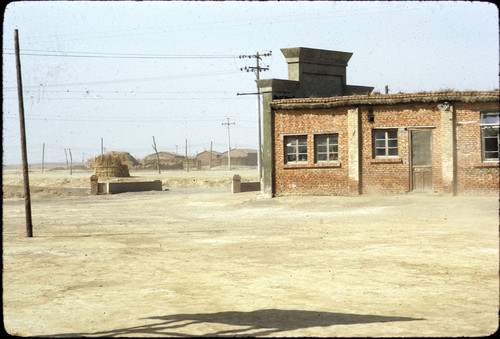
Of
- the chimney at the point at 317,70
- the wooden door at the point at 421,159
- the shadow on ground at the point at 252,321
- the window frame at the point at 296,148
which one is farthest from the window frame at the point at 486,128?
the shadow on ground at the point at 252,321

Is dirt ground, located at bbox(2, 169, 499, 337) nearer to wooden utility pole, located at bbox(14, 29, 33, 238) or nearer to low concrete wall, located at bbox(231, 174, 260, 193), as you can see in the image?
A: wooden utility pole, located at bbox(14, 29, 33, 238)

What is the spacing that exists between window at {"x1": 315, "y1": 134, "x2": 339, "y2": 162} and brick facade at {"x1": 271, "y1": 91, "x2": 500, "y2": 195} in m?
0.18

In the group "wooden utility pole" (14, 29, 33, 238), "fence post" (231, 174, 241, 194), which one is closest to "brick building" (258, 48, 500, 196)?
"fence post" (231, 174, 241, 194)

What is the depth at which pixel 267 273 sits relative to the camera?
36.1 feet

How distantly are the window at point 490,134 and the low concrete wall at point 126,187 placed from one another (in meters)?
25.5

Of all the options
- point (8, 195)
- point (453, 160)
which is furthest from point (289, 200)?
point (8, 195)

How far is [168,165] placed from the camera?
110 meters

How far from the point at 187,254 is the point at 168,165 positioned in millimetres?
97123

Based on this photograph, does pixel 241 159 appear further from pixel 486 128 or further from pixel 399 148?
pixel 486 128

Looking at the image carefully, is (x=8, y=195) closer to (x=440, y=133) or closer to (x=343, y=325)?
(x=440, y=133)

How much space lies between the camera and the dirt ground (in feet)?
24.2

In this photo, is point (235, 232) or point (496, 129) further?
point (496, 129)

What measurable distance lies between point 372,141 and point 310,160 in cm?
286

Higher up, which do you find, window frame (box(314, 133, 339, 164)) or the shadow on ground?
window frame (box(314, 133, 339, 164))
